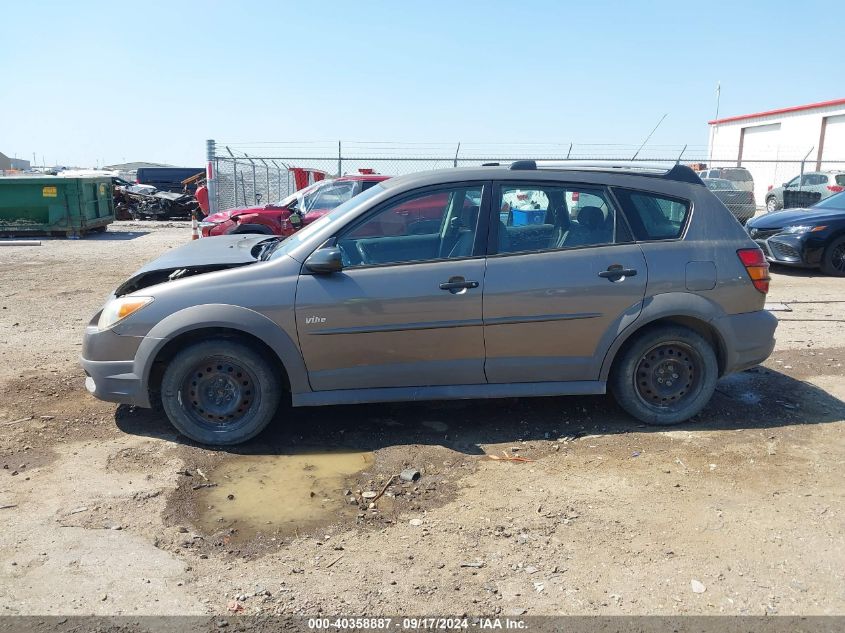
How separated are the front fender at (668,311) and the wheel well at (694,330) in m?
0.05

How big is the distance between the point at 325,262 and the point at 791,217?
1008 centimetres

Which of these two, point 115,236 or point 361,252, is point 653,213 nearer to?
point 361,252

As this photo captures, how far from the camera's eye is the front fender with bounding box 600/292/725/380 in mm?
4586

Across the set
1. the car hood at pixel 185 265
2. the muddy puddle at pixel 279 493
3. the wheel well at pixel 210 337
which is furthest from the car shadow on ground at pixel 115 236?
the muddy puddle at pixel 279 493

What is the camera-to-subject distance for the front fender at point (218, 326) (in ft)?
14.2

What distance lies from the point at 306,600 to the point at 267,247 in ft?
9.66

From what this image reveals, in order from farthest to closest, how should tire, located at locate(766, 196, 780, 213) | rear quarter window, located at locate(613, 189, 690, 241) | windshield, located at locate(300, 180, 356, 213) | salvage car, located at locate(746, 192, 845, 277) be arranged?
tire, located at locate(766, 196, 780, 213) < windshield, located at locate(300, 180, 356, 213) < salvage car, located at locate(746, 192, 845, 277) < rear quarter window, located at locate(613, 189, 690, 241)

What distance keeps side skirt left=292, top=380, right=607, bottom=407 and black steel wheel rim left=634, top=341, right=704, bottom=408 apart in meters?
0.32

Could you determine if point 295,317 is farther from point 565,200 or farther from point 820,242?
point 820,242

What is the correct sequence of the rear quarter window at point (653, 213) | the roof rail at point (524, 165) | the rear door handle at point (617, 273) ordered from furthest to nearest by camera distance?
the roof rail at point (524, 165), the rear quarter window at point (653, 213), the rear door handle at point (617, 273)

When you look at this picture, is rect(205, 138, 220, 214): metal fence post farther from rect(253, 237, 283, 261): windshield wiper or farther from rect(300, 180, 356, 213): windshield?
rect(253, 237, 283, 261): windshield wiper

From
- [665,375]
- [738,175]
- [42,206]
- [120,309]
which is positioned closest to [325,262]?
[120,309]

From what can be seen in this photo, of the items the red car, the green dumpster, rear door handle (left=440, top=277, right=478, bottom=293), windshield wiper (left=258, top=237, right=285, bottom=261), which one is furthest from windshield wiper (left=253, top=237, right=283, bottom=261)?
the green dumpster

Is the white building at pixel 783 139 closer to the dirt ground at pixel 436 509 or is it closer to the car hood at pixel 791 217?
the car hood at pixel 791 217
